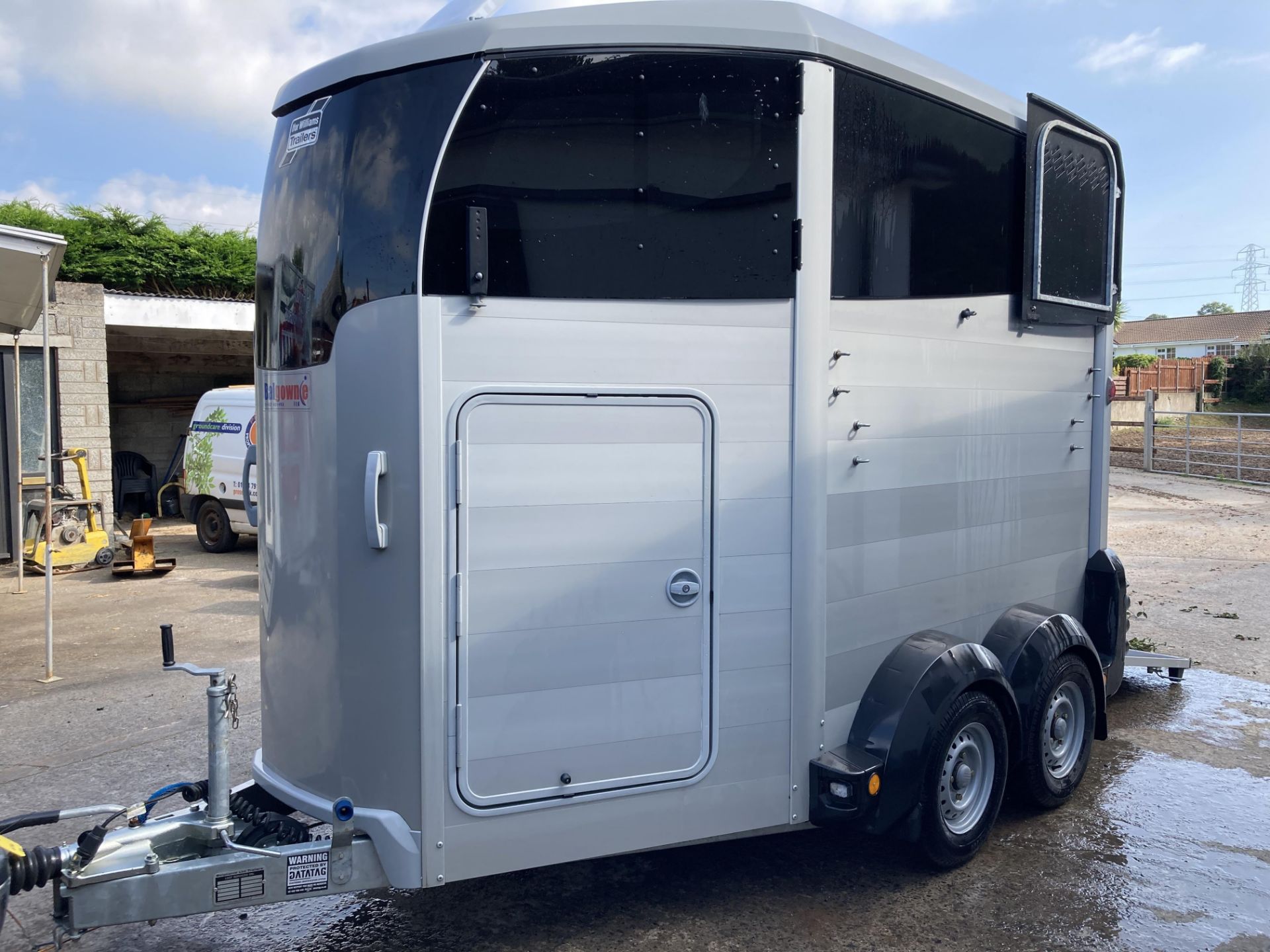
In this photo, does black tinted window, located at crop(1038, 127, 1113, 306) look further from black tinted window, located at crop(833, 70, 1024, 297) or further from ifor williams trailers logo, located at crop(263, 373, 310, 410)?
ifor williams trailers logo, located at crop(263, 373, 310, 410)

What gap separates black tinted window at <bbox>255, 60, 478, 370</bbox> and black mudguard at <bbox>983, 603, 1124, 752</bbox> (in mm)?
3162

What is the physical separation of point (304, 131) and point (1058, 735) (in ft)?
14.3

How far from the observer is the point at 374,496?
3.15 meters

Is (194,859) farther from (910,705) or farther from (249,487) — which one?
(910,705)

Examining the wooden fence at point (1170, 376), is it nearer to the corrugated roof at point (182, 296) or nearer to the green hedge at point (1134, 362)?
the green hedge at point (1134, 362)

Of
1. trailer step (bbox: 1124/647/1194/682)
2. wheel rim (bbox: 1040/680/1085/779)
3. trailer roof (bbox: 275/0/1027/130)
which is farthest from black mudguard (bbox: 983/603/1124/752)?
trailer roof (bbox: 275/0/1027/130)

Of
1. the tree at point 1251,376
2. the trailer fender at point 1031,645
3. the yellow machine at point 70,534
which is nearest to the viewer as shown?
the trailer fender at point 1031,645

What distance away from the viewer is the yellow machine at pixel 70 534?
11.7m

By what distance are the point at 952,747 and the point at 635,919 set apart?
1.46 m

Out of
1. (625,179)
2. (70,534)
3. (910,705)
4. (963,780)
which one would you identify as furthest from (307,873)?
(70,534)

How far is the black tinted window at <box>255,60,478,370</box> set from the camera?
125 inches

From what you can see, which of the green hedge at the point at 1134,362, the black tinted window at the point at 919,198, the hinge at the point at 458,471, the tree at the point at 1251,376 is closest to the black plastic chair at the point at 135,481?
the hinge at the point at 458,471

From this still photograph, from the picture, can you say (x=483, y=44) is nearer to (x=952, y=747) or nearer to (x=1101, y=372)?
(x=952, y=747)

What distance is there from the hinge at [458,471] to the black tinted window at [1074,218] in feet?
10.2
